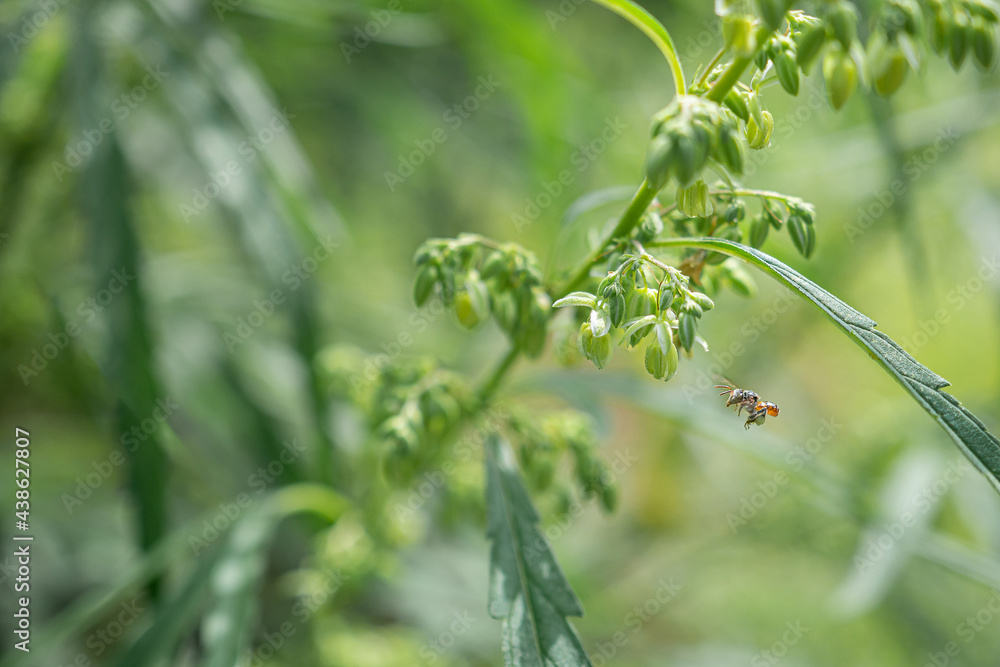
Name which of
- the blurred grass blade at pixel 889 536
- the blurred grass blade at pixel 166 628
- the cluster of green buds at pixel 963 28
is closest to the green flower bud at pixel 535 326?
the cluster of green buds at pixel 963 28

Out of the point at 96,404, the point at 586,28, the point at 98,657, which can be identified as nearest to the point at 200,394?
the point at 96,404

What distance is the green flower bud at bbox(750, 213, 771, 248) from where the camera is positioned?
44.5 inches

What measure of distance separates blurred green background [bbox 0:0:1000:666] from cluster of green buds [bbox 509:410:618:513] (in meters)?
0.22

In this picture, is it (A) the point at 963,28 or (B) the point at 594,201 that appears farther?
(B) the point at 594,201

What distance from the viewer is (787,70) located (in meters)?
0.94

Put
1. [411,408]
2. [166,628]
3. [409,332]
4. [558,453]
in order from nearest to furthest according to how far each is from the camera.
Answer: [411,408]
[558,453]
[166,628]
[409,332]

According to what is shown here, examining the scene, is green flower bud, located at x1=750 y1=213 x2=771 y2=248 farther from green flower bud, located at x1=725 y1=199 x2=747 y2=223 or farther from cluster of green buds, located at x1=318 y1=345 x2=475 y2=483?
cluster of green buds, located at x1=318 y1=345 x2=475 y2=483

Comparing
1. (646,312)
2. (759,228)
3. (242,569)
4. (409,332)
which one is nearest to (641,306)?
(646,312)

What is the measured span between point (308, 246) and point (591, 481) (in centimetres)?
125

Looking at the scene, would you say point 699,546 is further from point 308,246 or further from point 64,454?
point 64,454

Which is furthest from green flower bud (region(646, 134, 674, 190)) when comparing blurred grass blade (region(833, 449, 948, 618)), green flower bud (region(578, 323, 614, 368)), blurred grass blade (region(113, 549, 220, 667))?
blurred grass blade (region(833, 449, 948, 618))

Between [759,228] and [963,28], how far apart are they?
37cm

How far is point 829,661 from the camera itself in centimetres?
322

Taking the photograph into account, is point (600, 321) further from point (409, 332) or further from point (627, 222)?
point (409, 332)
